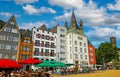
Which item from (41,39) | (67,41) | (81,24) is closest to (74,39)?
(67,41)

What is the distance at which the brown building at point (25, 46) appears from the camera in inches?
2019

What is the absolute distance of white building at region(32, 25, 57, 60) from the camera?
2206 inches

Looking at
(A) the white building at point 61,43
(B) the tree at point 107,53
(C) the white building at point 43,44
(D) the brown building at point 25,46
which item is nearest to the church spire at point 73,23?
(B) the tree at point 107,53

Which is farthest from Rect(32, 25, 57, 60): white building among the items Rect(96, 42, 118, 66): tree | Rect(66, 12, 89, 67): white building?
Rect(96, 42, 118, 66): tree

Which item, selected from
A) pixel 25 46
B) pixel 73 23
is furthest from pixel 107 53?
pixel 25 46

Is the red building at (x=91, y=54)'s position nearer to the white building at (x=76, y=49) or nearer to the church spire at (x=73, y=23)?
the white building at (x=76, y=49)

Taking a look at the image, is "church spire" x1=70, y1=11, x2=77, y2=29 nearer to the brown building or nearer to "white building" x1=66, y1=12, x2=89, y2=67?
"white building" x1=66, y1=12, x2=89, y2=67

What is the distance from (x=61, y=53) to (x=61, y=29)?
10207mm

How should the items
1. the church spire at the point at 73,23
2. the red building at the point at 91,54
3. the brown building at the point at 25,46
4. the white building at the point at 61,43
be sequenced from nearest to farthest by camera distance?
the brown building at the point at 25,46 < the white building at the point at 61,43 < the red building at the point at 91,54 < the church spire at the point at 73,23

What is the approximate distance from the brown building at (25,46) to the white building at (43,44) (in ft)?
5.11

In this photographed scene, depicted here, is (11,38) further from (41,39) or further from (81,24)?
(81,24)

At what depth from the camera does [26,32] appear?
55719mm

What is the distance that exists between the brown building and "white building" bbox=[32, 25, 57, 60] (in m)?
1.56

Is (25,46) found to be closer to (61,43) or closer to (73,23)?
(61,43)
